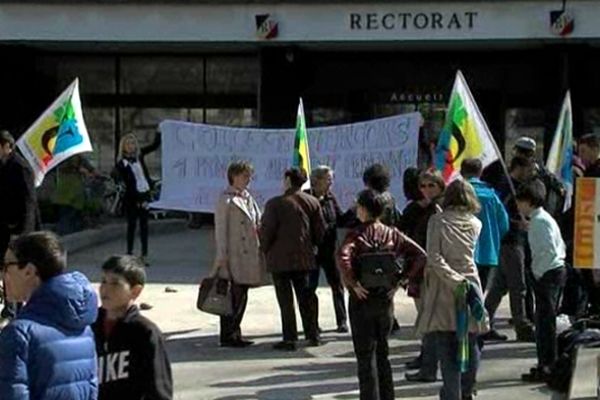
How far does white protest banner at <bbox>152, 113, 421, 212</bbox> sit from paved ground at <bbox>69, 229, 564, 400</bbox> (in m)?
1.19

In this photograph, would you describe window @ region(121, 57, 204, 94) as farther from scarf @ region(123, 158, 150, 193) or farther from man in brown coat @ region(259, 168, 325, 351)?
man in brown coat @ region(259, 168, 325, 351)

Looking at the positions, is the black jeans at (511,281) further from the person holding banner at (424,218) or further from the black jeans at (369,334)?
the black jeans at (369,334)

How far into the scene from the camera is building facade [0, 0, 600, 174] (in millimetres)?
21625

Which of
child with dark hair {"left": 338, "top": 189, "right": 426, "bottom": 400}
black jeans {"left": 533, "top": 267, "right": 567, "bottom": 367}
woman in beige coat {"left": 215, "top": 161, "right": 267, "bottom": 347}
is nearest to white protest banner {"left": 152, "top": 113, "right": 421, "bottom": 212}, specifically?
woman in beige coat {"left": 215, "top": 161, "right": 267, "bottom": 347}

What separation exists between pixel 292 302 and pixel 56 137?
2863 millimetres

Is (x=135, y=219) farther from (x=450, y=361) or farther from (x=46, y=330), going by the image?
(x=46, y=330)

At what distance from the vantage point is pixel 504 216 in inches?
416

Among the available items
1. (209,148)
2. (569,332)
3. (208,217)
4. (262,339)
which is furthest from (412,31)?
(569,332)

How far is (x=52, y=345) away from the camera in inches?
184

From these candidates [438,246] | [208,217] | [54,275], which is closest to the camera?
[54,275]

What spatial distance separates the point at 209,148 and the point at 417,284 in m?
6.11

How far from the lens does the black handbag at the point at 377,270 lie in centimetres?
835

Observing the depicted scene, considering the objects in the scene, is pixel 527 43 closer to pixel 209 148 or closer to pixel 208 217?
pixel 208 217

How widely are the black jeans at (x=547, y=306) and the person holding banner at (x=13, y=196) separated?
4720 millimetres
